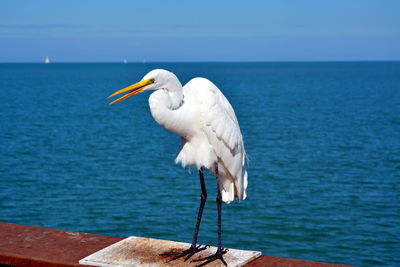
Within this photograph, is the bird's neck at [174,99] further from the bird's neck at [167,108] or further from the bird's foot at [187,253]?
the bird's foot at [187,253]

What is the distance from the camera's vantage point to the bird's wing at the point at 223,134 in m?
4.46

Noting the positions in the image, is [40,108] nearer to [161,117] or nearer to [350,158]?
[350,158]

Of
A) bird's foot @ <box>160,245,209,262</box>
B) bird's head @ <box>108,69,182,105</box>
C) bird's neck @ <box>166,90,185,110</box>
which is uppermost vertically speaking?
bird's head @ <box>108,69,182,105</box>

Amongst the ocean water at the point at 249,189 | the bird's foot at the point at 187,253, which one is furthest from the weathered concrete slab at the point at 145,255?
the ocean water at the point at 249,189

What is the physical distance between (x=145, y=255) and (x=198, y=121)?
1127mm

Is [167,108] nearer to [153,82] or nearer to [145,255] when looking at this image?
[153,82]

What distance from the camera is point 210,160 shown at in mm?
4555

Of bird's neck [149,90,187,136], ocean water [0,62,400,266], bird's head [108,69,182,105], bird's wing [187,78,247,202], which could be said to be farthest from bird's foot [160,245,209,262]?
ocean water [0,62,400,266]

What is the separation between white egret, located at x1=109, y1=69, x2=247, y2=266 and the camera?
4328 mm

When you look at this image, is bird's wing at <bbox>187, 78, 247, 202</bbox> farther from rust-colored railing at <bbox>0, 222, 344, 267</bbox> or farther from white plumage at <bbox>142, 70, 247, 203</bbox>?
rust-colored railing at <bbox>0, 222, 344, 267</bbox>

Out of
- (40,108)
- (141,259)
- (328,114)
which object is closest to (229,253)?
(141,259)

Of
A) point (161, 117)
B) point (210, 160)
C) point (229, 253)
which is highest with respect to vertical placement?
point (161, 117)

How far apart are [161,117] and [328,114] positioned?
37742 mm

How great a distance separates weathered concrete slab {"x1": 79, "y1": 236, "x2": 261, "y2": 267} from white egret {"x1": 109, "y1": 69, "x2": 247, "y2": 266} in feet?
0.28
